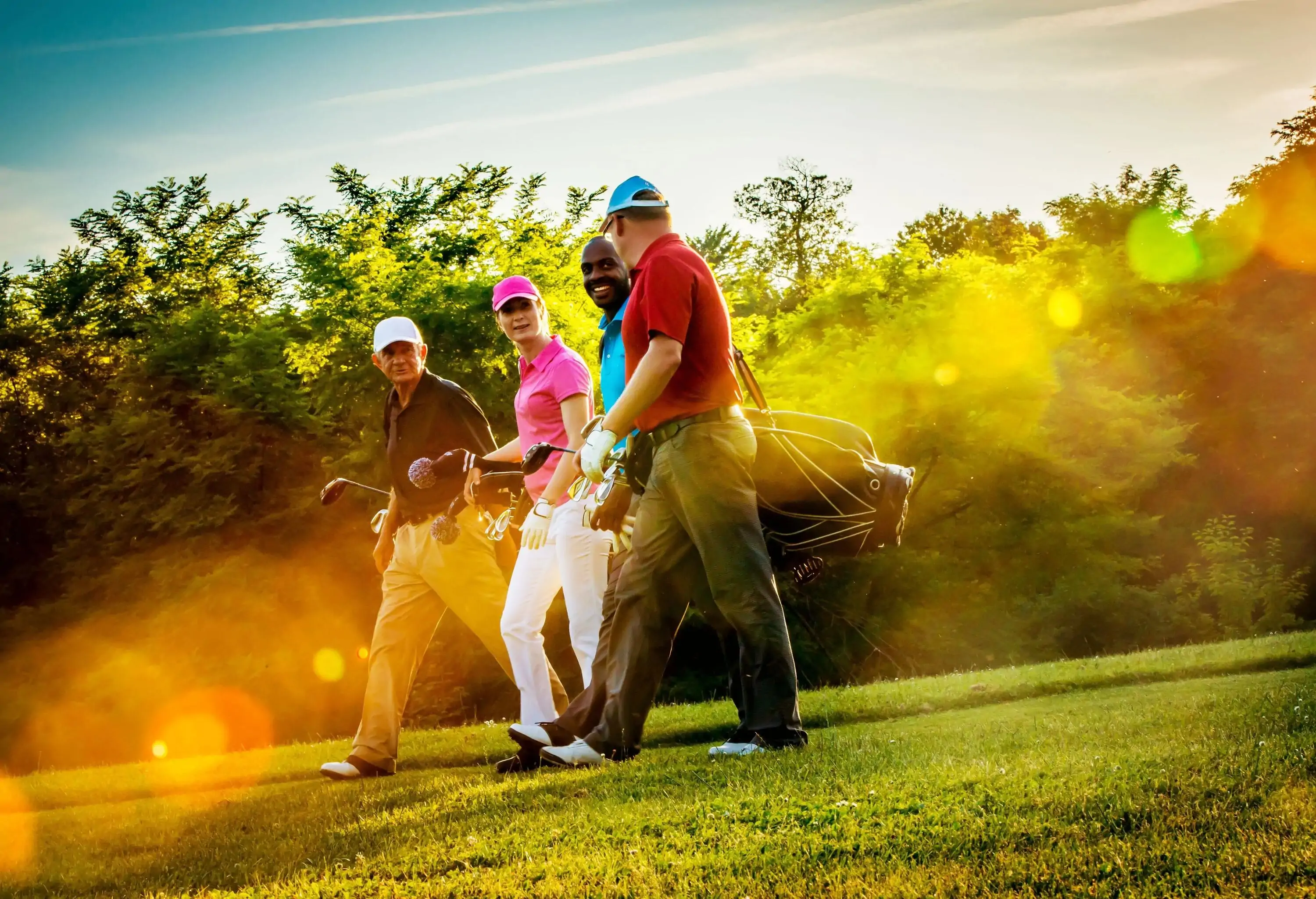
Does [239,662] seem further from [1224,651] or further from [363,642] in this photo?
[1224,651]

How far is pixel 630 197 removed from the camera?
623cm

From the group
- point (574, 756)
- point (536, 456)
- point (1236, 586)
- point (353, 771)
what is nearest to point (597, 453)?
point (536, 456)

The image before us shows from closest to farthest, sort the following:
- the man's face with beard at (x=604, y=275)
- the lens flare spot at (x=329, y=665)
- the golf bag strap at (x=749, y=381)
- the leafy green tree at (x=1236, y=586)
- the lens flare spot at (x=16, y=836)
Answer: the lens flare spot at (x=16, y=836)
the golf bag strap at (x=749, y=381)
the man's face with beard at (x=604, y=275)
the lens flare spot at (x=329, y=665)
the leafy green tree at (x=1236, y=586)

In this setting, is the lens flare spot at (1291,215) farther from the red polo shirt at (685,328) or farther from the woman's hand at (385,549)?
the red polo shirt at (685,328)

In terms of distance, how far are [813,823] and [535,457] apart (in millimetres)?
2384

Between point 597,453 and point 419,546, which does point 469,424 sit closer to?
point 419,546

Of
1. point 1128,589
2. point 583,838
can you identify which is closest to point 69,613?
point 1128,589

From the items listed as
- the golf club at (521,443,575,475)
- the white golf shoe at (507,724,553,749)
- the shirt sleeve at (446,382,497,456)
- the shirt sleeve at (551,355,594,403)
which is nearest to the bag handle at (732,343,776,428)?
the golf club at (521,443,575,475)

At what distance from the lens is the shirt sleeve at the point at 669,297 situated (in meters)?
5.84

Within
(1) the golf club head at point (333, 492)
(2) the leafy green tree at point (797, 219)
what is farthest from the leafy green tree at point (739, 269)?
(1) the golf club head at point (333, 492)

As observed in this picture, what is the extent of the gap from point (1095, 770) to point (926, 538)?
26294 millimetres

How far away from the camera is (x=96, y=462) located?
102 ft

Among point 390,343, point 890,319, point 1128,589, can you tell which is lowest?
point 1128,589

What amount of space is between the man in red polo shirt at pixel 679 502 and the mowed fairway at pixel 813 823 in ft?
1.00
